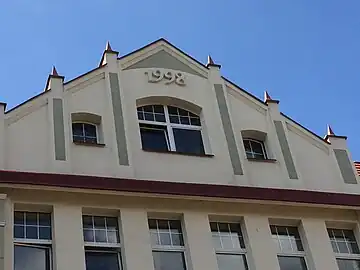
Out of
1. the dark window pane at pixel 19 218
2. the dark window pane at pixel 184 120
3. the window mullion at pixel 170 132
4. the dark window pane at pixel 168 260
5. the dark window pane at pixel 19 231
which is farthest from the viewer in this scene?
the dark window pane at pixel 184 120

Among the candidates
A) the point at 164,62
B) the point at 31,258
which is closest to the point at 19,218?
the point at 31,258

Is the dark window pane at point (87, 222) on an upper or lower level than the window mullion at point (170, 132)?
lower

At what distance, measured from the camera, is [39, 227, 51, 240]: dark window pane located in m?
13.5

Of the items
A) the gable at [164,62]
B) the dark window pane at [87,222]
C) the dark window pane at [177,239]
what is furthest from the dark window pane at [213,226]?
the gable at [164,62]

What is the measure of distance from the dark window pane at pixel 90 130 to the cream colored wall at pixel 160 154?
331mm

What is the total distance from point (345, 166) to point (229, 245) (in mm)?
3920

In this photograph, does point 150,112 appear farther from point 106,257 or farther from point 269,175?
point 106,257

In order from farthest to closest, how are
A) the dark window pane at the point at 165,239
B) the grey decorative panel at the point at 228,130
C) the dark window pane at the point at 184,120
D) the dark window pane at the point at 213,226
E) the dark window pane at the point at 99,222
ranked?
the dark window pane at the point at 184,120, the grey decorative panel at the point at 228,130, the dark window pane at the point at 213,226, the dark window pane at the point at 165,239, the dark window pane at the point at 99,222

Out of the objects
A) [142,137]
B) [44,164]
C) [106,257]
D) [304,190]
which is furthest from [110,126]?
[304,190]

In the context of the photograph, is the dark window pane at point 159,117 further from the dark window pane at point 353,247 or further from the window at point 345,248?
the dark window pane at point 353,247

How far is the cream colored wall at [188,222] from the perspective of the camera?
13.5 metres

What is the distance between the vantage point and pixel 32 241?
13367 millimetres

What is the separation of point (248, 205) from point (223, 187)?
2.21 ft

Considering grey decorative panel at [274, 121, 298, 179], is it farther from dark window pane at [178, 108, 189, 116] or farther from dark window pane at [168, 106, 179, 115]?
dark window pane at [168, 106, 179, 115]
